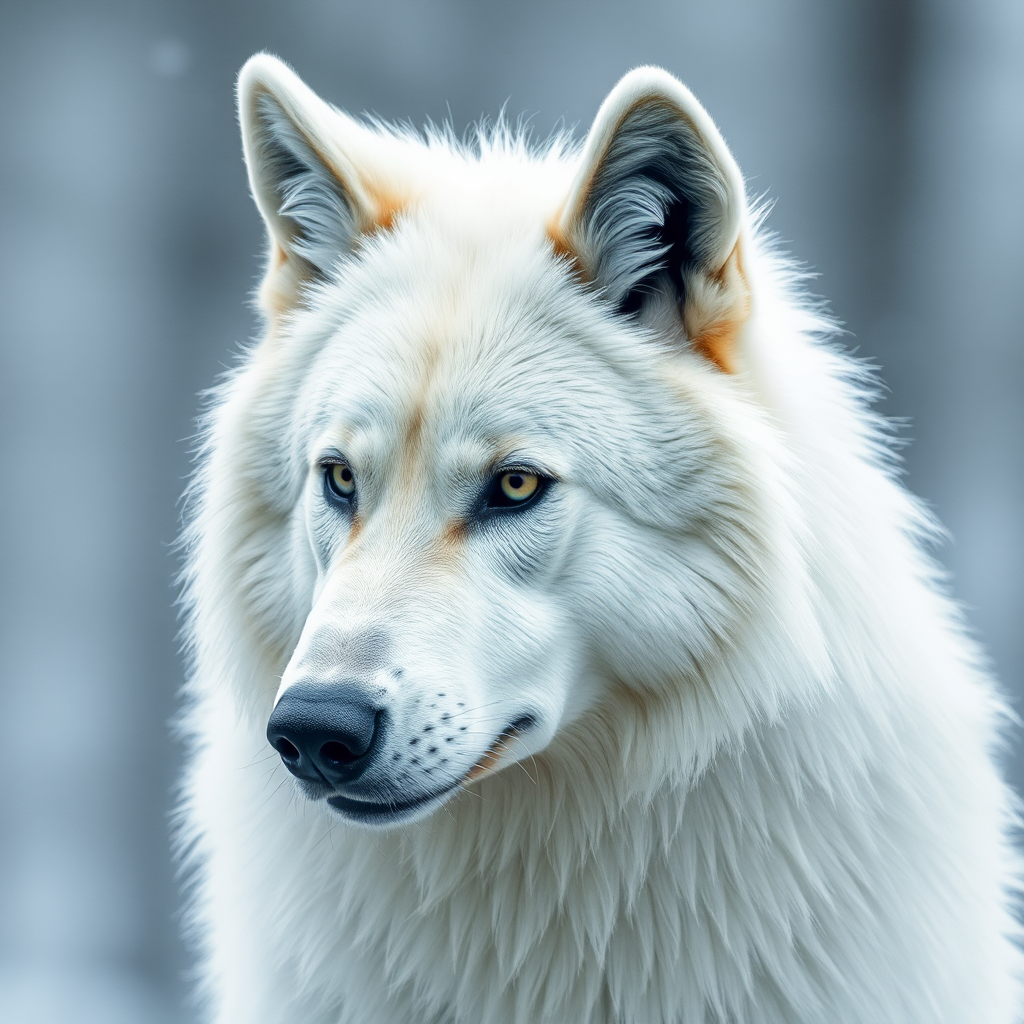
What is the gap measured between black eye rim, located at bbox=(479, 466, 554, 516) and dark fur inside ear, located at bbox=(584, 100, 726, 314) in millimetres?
406

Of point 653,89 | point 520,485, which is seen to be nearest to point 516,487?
point 520,485

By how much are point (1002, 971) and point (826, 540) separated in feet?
3.25

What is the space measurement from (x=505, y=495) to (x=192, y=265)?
3546mm

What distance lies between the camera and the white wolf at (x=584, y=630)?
1.75 m

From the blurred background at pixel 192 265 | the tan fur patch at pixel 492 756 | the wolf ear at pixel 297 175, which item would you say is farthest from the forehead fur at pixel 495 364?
the blurred background at pixel 192 265

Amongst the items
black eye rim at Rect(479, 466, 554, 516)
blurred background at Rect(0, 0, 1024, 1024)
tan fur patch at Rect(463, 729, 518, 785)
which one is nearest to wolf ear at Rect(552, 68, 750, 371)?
black eye rim at Rect(479, 466, 554, 516)

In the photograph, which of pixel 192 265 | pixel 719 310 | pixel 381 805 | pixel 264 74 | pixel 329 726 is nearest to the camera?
pixel 329 726

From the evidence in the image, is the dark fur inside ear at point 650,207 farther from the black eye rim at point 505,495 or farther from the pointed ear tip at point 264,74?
the pointed ear tip at point 264,74

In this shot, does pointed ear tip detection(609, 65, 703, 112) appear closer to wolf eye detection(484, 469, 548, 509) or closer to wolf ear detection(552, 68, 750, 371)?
wolf ear detection(552, 68, 750, 371)

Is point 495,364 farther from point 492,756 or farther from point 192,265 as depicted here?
point 192,265

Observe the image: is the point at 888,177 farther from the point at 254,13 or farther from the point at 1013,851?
the point at 1013,851

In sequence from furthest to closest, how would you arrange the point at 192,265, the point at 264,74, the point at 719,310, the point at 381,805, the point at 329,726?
the point at 192,265
the point at 264,74
the point at 719,310
the point at 381,805
the point at 329,726

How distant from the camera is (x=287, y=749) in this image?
5.12 feet

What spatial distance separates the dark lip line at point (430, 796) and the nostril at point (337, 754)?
107 mm
